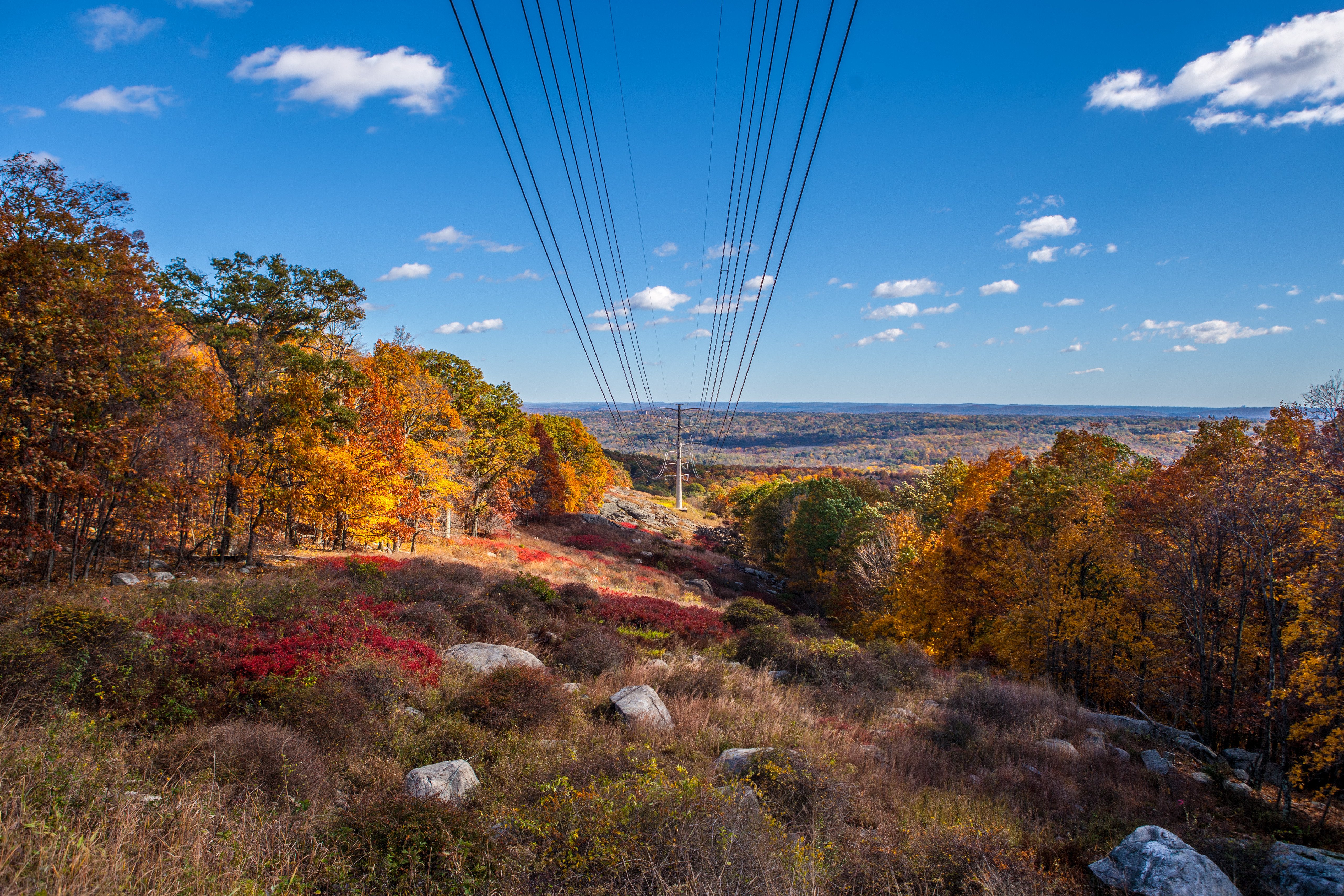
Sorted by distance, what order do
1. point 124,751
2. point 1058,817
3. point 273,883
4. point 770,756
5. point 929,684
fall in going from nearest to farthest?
point 273,883 < point 124,751 < point 770,756 < point 1058,817 < point 929,684

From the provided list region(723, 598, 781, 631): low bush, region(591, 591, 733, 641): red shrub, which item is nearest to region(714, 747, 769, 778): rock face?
region(591, 591, 733, 641): red shrub

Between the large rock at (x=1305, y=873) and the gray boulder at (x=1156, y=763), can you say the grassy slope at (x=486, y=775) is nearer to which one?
the large rock at (x=1305, y=873)

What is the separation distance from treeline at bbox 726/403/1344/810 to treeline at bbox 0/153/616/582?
2346 cm

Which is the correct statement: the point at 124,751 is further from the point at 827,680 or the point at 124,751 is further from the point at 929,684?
the point at 929,684

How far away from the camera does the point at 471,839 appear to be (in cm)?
516

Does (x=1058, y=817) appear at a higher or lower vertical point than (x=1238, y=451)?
lower

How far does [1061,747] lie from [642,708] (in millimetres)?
8382

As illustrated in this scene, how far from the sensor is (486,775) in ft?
22.8

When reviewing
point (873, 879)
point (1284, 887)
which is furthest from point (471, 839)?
point (1284, 887)

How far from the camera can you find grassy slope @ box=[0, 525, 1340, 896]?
4570 millimetres

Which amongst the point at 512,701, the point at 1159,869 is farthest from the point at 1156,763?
the point at 512,701

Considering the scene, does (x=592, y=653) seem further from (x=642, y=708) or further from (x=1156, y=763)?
(x=1156, y=763)

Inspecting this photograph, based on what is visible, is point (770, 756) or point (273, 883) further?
point (770, 756)

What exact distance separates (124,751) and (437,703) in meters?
3.77
